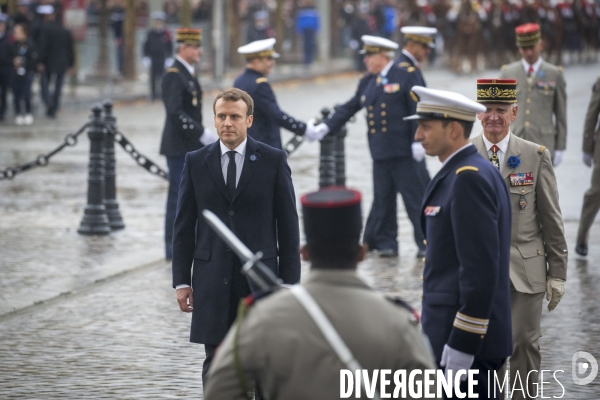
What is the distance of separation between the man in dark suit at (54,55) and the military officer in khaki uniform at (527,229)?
18.9m

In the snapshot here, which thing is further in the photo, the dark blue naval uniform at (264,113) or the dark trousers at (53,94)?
the dark trousers at (53,94)

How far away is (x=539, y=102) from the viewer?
9625 mm

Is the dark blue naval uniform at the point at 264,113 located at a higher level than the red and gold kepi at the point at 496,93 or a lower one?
lower

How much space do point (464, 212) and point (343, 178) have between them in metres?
7.91

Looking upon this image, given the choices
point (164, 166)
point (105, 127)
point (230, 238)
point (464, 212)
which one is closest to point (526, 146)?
point (464, 212)

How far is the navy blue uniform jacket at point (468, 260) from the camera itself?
4.16 m

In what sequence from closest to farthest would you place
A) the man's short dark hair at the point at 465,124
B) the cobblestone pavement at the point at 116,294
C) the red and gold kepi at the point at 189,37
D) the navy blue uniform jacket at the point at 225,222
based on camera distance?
the man's short dark hair at the point at 465,124 < the navy blue uniform jacket at the point at 225,222 < the cobblestone pavement at the point at 116,294 < the red and gold kepi at the point at 189,37

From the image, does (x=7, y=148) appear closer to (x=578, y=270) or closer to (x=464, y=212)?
(x=578, y=270)

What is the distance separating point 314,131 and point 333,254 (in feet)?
24.3

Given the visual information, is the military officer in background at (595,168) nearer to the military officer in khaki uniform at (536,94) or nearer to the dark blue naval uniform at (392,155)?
the military officer in khaki uniform at (536,94)

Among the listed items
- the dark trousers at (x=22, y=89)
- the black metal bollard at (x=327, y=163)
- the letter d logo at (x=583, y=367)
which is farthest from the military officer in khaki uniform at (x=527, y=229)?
the dark trousers at (x=22, y=89)

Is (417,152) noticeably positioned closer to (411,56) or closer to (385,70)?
(385,70)

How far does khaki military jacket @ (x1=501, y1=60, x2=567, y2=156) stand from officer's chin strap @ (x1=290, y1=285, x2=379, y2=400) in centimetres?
684

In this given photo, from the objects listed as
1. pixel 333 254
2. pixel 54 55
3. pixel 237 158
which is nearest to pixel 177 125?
pixel 237 158
